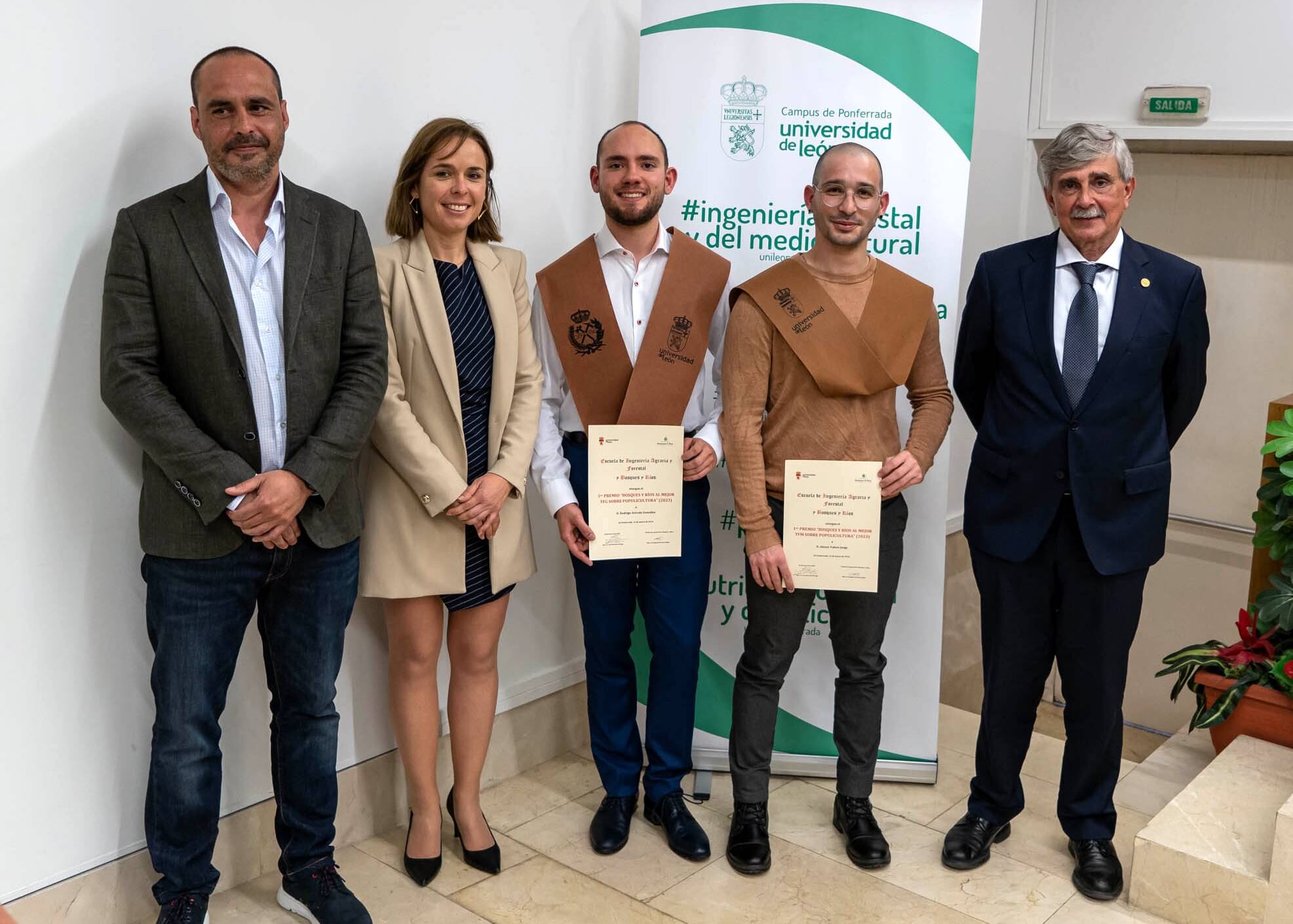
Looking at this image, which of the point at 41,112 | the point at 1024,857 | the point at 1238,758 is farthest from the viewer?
the point at 1238,758

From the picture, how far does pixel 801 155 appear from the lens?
3.11 meters

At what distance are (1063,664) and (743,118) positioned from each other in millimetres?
1608

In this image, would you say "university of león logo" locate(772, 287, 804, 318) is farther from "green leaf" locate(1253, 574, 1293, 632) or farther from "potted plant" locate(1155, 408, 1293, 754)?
"green leaf" locate(1253, 574, 1293, 632)

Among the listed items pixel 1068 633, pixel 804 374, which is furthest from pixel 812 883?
pixel 804 374

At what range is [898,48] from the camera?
3057mm

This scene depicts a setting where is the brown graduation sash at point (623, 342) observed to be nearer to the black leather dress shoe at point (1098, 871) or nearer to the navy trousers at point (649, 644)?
the navy trousers at point (649, 644)

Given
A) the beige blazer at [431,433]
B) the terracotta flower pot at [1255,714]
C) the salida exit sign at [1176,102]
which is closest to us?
the beige blazer at [431,433]

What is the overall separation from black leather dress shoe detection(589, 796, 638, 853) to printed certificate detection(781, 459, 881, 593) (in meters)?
0.80

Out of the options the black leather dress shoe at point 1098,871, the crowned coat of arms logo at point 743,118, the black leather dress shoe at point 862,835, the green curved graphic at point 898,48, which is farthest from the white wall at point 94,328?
the black leather dress shoe at point 1098,871

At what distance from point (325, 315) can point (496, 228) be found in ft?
1.77

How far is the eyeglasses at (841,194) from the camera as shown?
8.36 ft

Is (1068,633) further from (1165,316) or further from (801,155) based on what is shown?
(801,155)

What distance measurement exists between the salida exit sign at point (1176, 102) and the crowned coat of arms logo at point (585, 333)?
271 centimetres

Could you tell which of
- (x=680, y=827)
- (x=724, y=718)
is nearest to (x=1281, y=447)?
(x=724, y=718)
